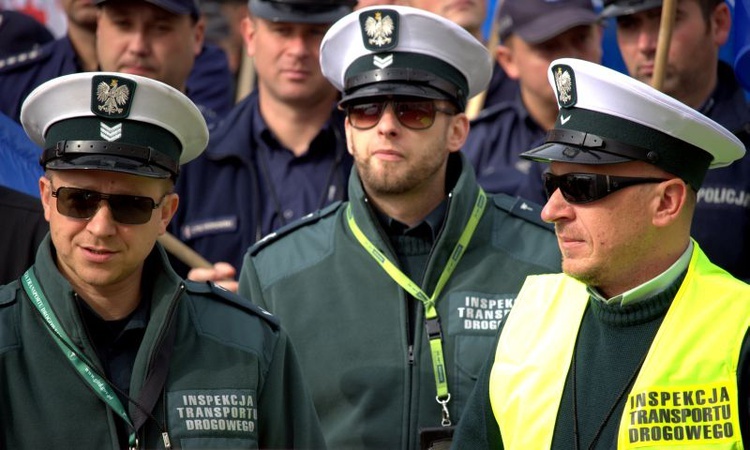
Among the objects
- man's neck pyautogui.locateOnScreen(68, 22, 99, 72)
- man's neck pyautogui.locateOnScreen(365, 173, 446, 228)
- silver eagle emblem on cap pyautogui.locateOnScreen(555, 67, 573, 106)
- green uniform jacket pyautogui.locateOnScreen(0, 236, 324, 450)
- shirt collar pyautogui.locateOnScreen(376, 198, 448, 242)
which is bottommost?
green uniform jacket pyautogui.locateOnScreen(0, 236, 324, 450)

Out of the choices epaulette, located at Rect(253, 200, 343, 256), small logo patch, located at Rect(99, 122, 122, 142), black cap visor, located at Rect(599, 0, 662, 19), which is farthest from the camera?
black cap visor, located at Rect(599, 0, 662, 19)

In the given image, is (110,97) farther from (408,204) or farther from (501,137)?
(501,137)

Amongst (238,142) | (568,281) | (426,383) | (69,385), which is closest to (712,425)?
(568,281)

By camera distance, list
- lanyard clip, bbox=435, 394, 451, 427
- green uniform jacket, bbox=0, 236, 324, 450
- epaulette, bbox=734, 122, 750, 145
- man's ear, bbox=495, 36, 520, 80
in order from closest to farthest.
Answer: green uniform jacket, bbox=0, 236, 324, 450 → lanyard clip, bbox=435, 394, 451, 427 → epaulette, bbox=734, 122, 750, 145 → man's ear, bbox=495, 36, 520, 80

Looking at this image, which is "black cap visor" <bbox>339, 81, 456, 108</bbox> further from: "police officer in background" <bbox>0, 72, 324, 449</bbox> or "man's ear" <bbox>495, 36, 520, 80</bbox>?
"man's ear" <bbox>495, 36, 520, 80</bbox>

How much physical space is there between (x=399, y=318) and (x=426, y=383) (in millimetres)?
331

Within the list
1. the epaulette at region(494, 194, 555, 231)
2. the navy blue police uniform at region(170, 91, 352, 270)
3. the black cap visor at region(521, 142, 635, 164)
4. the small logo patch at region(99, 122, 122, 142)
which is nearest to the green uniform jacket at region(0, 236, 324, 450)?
the small logo patch at region(99, 122, 122, 142)

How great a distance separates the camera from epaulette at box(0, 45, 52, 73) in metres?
8.71

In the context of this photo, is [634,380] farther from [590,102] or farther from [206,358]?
[206,358]

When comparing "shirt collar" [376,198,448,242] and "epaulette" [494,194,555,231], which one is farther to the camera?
"epaulette" [494,194,555,231]

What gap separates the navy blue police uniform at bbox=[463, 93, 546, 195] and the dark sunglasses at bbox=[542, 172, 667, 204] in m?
3.28

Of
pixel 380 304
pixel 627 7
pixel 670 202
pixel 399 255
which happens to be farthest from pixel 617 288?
pixel 627 7

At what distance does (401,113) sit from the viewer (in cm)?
683

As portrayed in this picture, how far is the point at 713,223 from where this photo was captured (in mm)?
7219
